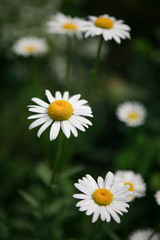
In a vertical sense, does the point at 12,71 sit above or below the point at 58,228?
Answer: above

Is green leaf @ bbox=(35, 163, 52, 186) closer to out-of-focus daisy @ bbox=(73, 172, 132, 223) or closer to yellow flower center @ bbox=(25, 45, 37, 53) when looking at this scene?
out-of-focus daisy @ bbox=(73, 172, 132, 223)

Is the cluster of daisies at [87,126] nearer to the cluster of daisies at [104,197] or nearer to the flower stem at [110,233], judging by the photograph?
the cluster of daisies at [104,197]

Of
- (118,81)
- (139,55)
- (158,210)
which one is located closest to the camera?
(158,210)

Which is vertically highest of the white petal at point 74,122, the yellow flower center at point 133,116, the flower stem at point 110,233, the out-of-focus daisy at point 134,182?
the yellow flower center at point 133,116

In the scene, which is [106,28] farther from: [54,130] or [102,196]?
[102,196]

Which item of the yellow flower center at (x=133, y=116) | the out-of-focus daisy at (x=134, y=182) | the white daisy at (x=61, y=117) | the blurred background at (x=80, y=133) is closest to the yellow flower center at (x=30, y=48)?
the blurred background at (x=80, y=133)

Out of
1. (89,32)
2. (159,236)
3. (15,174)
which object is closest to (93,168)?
(15,174)

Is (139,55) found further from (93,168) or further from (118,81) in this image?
(93,168)
